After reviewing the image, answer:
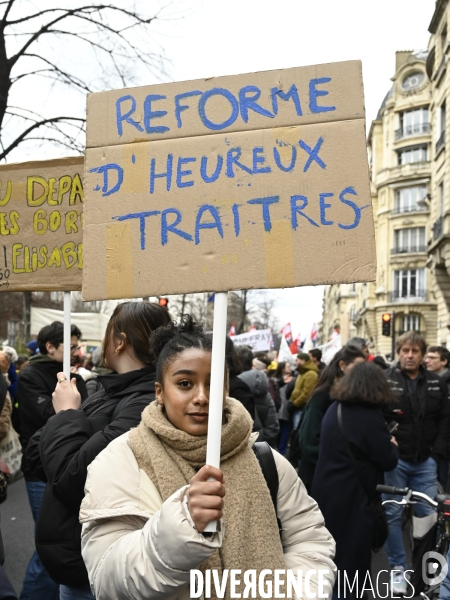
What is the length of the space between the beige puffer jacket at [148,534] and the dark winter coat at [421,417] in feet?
11.2

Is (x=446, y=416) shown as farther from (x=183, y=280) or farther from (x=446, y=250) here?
(x=446, y=250)

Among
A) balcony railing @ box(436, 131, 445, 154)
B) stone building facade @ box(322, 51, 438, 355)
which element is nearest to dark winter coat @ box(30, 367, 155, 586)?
balcony railing @ box(436, 131, 445, 154)

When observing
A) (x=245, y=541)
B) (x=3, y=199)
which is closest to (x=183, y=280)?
(x=245, y=541)

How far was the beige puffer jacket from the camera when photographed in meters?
1.79

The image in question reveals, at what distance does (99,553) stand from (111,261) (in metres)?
0.93

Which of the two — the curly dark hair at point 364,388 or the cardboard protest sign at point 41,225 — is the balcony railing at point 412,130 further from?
the cardboard protest sign at point 41,225

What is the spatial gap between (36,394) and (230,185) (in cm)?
274

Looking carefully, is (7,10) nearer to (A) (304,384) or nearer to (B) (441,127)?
(A) (304,384)

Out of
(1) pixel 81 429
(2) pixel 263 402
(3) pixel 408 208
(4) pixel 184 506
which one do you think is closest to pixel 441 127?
(2) pixel 263 402

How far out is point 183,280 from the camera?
2.21 meters

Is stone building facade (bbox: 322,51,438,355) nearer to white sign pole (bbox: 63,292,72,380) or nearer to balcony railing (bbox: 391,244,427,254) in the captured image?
balcony railing (bbox: 391,244,427,254)

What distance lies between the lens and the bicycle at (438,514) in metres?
3.89

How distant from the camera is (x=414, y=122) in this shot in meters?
54.3

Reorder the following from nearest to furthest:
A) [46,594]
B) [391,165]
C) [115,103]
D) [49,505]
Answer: [115,103], [49,505], [46,594], [391,165]
